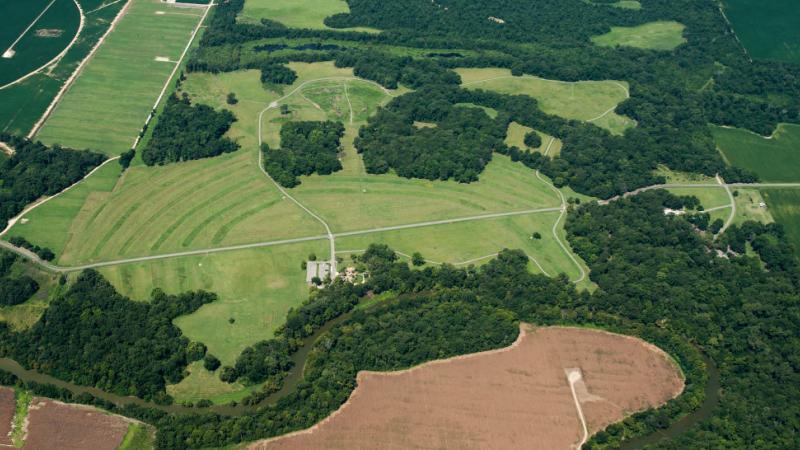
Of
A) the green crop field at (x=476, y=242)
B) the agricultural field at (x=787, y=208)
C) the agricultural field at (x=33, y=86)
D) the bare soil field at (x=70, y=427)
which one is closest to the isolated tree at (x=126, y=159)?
the agricultural field at (x=33, y=86)

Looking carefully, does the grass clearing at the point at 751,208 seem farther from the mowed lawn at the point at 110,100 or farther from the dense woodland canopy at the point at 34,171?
the dense woodland canopy at the point at 34,171

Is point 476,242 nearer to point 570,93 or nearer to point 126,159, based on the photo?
point 570,93

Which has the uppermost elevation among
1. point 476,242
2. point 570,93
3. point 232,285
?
point 570,93

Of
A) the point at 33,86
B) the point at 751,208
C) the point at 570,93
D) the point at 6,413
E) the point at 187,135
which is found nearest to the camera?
the point at 6,413

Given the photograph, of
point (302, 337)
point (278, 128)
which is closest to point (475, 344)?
point (302, 337)

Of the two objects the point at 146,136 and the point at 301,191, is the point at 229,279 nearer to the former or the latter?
the point at 301,191

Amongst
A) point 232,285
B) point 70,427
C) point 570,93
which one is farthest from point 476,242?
point 70,427
